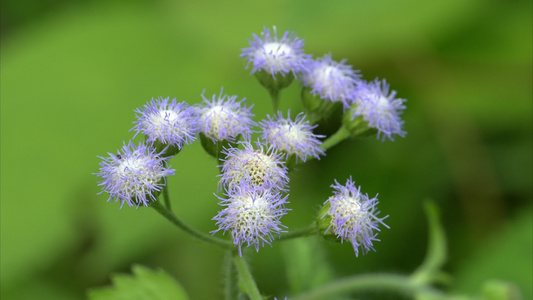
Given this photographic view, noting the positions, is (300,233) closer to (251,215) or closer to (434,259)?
(251,215)

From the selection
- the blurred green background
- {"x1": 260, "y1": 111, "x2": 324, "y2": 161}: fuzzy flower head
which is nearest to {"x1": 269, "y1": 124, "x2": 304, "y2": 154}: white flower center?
{"x1": 260, "y1": 111, "x2": 324, "y2": 161}: fuzzy flower head

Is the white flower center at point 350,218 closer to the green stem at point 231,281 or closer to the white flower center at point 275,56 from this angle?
the green stem at point 231,281

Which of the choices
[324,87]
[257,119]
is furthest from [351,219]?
[257,119]

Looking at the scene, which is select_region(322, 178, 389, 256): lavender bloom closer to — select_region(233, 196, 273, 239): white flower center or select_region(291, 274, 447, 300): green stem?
select_region(233, 196, 273, 239): white flower center

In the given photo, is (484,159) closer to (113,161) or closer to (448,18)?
(448,18)

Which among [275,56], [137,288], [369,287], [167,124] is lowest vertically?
[137,288]

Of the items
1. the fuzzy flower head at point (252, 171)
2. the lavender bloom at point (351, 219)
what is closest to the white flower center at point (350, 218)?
the lavender bloom at point (351, 219)
